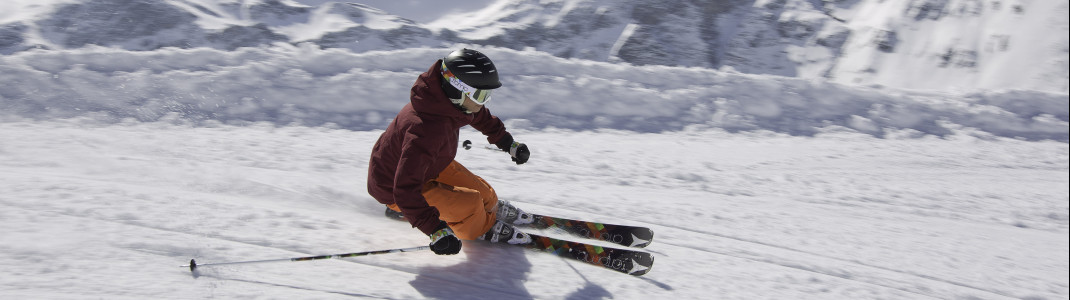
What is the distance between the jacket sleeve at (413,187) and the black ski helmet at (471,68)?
0.38m

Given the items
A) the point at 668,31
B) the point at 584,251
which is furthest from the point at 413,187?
the point at 668,31

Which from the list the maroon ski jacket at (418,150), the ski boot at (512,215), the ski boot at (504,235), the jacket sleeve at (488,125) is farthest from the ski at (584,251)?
the jacket sleeve at (488,125)

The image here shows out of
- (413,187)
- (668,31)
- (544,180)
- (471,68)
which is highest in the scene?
(668,31)

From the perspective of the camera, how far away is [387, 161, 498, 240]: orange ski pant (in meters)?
2.98

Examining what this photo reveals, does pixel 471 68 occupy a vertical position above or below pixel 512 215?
above

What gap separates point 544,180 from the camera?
462 cm

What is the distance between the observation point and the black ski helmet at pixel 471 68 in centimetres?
289

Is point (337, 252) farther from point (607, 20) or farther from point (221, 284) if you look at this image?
point (607, 20)

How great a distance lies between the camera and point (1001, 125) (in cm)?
735

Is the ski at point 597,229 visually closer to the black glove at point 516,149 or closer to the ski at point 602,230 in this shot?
the ski at point 602,230

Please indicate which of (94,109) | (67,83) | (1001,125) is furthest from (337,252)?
(1001,125)

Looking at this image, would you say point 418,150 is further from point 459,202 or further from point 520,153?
point 520,153

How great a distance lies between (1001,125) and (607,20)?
114221mm

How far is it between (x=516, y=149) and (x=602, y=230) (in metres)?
0.65
